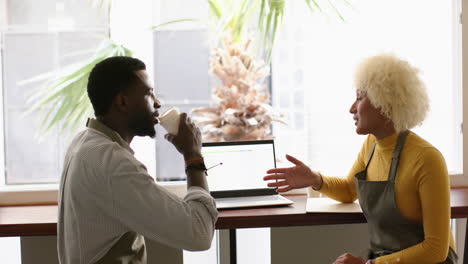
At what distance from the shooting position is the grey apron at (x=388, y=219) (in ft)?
6.78

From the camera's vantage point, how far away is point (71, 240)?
171 centimetres

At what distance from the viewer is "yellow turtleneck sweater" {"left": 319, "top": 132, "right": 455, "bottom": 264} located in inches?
76.8

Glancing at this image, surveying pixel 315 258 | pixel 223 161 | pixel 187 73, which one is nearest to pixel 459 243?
pixel 315 258

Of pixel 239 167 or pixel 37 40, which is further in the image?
pixel 37 40

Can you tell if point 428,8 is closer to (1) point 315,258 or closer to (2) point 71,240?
(1) point 315,258

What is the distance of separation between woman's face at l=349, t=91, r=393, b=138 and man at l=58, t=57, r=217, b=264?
670 millimetres

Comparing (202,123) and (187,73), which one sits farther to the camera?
(187,73)

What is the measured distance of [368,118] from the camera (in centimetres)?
217

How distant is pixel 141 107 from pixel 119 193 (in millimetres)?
311

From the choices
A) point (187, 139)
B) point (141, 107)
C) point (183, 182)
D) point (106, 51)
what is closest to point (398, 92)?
point (187, 139)

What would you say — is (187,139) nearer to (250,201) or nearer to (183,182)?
(250,201)

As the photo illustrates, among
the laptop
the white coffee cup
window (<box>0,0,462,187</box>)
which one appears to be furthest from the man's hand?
window (<box>0,0,462,187</box>)

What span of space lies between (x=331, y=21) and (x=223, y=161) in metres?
0.90

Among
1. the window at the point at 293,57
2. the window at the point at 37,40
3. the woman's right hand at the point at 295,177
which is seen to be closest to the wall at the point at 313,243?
the window at the point at 293,57
